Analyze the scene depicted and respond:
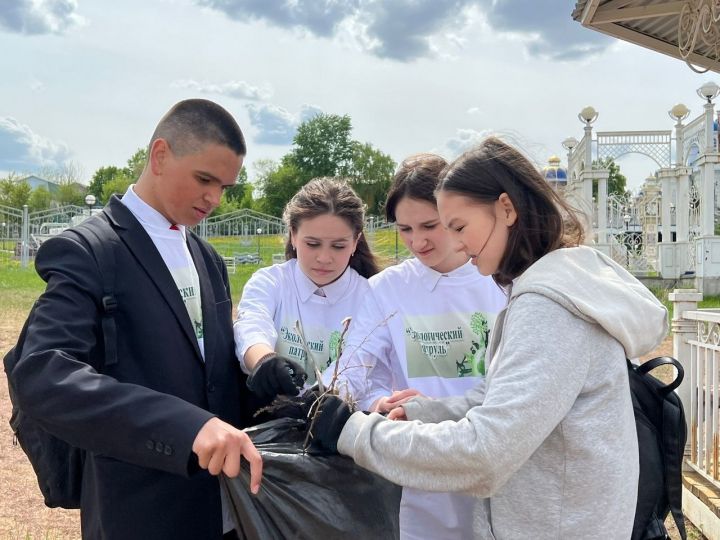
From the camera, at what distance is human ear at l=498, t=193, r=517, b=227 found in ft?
5.28

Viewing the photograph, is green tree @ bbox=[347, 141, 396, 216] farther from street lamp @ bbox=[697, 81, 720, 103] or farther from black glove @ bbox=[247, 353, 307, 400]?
black glove @ bbox=[247, 353, 307, 400]

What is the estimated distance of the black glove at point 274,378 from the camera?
6.04 ft

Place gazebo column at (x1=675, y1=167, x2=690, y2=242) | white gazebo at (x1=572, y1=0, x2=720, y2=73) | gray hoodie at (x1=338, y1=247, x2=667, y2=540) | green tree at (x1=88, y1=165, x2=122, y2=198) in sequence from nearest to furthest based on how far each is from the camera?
gray hoodie at (x1=338, y1=247, x2=667, y2=540) → white gazebo at (x1=572, y1=0, x2=720, y2=73) → gazebo column at (x1=675, y1=167, x2=690, y2=242) → green tree at (x1=88, y1=165, x2=122, y2=198)

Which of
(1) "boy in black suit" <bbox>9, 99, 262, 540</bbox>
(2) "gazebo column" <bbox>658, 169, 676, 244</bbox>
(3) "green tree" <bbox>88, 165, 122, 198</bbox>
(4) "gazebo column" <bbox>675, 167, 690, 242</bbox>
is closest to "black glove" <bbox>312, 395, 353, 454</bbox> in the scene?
(1) "boy in black suit" <bbox>9, 99, 262, 540</bbox>

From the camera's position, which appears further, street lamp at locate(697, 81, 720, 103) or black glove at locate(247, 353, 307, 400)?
street lamp at locate(697, 81, 720, 103)

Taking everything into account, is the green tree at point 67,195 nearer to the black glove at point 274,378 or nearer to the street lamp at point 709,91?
the street lamp at point 709,91

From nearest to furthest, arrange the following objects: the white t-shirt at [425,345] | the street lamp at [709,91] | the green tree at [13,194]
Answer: the white t-shirt at [425,345] → the street lamp at [709,91] → the green tree at [13,194]

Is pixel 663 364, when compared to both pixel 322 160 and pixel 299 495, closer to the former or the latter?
pixel 299 495

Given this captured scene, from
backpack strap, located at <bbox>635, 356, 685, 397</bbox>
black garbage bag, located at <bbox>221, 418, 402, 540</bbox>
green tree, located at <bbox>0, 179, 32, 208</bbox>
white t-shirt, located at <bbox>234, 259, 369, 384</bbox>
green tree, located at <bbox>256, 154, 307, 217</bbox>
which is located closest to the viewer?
black garbage bag, located at <bbox>221, 418, 402, 540</bbox>

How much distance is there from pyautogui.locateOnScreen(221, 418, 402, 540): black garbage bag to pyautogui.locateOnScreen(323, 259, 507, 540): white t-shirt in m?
0.48

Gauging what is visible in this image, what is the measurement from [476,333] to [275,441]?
0.87 m

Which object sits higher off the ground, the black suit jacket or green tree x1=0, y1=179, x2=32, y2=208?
green tree x1=0, y1=179, x2=32, y2=208

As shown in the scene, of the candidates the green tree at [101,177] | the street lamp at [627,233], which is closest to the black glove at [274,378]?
the street lamp at [627,233]

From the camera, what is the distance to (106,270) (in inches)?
67.7
